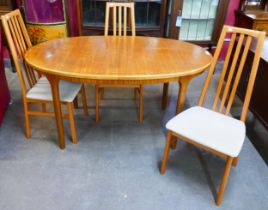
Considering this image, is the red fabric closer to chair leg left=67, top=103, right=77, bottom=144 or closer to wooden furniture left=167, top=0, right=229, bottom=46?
chair leg left=67, top=103, right=77, bottom=144

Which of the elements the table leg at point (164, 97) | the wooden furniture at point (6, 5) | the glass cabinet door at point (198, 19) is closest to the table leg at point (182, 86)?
the table leg at point (164, 97)

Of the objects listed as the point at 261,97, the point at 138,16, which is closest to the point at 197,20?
the point at 138,16

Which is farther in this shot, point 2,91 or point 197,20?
point 197,20

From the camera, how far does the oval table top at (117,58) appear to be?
1528 millimetres

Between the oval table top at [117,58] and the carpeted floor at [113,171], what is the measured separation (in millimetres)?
718

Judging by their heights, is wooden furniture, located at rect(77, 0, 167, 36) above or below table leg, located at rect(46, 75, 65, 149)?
above

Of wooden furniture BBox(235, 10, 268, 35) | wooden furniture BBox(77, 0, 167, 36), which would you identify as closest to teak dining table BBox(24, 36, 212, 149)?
wooden furniture BBox(77, 0, 167, 36)

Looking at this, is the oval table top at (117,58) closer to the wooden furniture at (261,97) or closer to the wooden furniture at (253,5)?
the wooden furniture at (261,97)

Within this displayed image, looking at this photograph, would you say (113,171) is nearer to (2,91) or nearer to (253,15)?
(2,91)

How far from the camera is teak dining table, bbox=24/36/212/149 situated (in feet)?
5.00

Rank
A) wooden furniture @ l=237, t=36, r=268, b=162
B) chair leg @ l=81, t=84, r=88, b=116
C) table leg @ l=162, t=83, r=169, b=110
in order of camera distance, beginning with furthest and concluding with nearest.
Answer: table leg @ l=162, t=83, r=169, b=110
chair leg @ l=81, t=84, r=88, b=116
wooden furniture @ l=237, t=36, r=268, b=162

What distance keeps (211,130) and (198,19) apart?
2182 millimetres

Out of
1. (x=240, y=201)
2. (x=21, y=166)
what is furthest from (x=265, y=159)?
(x=21, y=166)

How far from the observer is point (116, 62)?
167 cm
